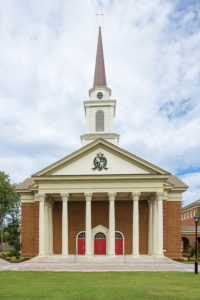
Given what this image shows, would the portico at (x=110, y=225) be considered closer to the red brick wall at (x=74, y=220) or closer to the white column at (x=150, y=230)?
the white column at (x=150, y=230)

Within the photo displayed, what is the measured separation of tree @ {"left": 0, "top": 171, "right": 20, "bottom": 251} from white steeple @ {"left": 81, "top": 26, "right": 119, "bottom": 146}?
89.9ft

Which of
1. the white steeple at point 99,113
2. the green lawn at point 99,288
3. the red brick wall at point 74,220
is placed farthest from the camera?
the white steeple at point 99,113

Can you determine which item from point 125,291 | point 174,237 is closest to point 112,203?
point 174,237

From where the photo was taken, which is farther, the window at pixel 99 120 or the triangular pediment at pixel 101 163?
the window at pixel 99 120

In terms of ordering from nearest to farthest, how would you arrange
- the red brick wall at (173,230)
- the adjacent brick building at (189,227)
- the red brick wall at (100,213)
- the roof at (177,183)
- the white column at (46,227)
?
the white column at (46,227) → the red brick wall at (173,230) → the roof at (177,183) → the red brick wall at (100,213) → the adjacent brick building at (189,227)

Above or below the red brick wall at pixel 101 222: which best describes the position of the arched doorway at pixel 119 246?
below

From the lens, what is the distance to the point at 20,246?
3225cm

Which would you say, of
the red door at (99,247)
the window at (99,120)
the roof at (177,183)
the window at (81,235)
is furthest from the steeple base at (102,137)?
the red door at (99,247)

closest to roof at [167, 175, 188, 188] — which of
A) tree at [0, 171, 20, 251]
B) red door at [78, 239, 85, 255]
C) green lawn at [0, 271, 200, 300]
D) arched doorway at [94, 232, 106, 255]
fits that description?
arched doorway at [94, 232, 106, 255]

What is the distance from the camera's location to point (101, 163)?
30.0 meters

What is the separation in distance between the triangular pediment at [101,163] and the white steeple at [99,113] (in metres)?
8.02

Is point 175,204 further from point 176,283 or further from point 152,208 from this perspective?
point 176,283

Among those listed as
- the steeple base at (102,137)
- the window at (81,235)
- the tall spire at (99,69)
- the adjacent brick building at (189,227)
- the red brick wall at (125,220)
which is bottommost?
the adjacent brick building at (189,227)

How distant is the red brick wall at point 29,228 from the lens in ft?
108
